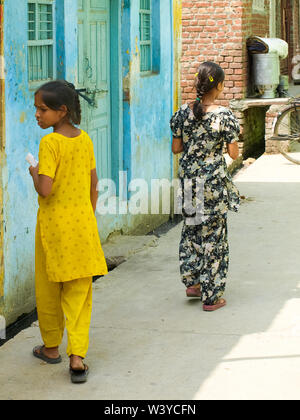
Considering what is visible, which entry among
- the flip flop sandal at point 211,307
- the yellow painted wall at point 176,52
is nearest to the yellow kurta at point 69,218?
the flip flop sandal at point 211,307

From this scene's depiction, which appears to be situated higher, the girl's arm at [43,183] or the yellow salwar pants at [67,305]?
the girl's arm at [43,183]

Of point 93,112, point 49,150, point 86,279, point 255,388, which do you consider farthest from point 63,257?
point 93,112

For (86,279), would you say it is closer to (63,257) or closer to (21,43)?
(63,257)

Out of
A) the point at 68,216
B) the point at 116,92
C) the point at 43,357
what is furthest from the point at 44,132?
the point at 116,92

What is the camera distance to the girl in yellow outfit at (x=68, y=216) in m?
4.21

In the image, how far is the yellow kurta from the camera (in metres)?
4.23

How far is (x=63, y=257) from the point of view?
427 centimetres

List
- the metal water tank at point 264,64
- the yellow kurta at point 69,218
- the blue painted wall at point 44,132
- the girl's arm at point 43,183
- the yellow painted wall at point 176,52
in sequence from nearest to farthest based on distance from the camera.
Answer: the girl's arm at point 43,183 → the yellow kurta at point 69,218 → the blue painted wall at point 44,132 → the yellow painted wall at point 176,52 → the metal water tank at point 264,64

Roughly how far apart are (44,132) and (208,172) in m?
1.20

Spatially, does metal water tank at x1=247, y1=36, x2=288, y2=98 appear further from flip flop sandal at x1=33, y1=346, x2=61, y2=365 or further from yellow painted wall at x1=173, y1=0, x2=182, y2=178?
flip flop sandal at x1=33, y1=346, x2=61, y2=365

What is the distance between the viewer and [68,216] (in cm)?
427

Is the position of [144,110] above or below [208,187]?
above

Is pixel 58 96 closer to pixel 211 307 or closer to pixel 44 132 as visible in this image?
pixel 44 132

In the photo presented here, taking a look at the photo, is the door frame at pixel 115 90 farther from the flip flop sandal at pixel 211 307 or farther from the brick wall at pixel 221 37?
the brick wall at pixel 221 37
